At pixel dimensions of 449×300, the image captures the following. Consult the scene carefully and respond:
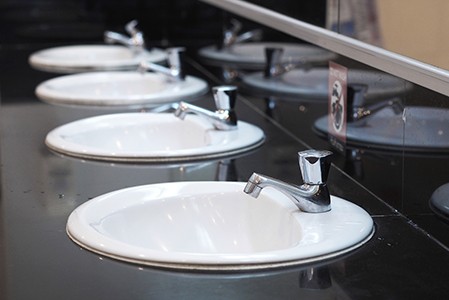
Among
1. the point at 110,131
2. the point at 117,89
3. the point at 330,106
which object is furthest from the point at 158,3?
the point at 330,106

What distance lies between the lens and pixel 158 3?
3.90 m

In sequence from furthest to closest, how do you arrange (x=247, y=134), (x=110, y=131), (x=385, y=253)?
(x=110, y=131), (x=247, y=134), (x=385, y=253)

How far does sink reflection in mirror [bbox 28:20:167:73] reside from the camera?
3.27 meters

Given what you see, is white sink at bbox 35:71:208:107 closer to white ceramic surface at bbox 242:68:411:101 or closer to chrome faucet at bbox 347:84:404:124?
white ceramic surface at bbox 242:68:411:101

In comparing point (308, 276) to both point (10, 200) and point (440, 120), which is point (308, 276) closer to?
point (440, 120)

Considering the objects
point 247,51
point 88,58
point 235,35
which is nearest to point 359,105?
point 247,51

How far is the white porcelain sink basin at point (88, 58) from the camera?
3.26 metres

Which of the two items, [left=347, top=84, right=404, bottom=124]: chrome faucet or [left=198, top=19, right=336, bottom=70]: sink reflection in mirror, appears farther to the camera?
[left=198, top=19, right=336, bottom=70]: sink reflection in mirror

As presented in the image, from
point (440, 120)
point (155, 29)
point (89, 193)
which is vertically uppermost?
point (440, 120)

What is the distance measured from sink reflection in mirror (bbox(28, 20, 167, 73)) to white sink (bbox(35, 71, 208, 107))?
20 cm

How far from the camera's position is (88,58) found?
3.66 m

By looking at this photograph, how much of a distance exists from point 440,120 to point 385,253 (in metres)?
0.21

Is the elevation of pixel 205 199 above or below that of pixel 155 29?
above

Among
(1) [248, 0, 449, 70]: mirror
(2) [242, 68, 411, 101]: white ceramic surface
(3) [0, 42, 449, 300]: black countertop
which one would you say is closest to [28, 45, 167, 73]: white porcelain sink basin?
(2) [242, 68, 411, 101]: white ceramic surface
